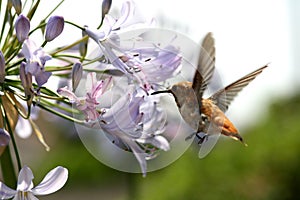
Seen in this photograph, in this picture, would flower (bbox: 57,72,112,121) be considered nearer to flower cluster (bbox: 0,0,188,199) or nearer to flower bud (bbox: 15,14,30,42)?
flower cluster (bbox: 0,0,188,199)

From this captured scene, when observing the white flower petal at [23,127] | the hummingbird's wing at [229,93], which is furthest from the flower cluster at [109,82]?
the white flower petal at [23,127]

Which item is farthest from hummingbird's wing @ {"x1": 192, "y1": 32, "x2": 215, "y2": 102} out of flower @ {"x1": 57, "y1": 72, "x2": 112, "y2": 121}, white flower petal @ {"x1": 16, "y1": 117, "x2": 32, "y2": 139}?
white flower petal @ {"x1": 16, "y1": 117, "x2": 32, "y2": 139}

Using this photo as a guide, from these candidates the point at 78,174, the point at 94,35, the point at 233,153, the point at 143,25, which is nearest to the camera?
the point at 94,35

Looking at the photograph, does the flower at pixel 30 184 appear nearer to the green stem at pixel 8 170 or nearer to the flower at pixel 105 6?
the green stem at pixel 8 170

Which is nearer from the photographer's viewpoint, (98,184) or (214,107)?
(214,107)

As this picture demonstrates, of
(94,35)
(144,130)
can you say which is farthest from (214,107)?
(94,35)

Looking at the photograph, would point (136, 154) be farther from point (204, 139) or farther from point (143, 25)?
point (143, 25)

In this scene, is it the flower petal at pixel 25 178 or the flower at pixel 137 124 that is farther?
the flower at pixel 137 124
